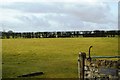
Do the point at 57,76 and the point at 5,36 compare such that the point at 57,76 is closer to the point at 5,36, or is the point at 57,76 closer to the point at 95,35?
the point at 95,35

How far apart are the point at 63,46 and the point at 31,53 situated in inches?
283

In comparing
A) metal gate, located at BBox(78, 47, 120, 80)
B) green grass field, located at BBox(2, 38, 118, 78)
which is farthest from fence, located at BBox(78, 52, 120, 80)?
green grass field, located at BBox(2, 38, 118, 78)

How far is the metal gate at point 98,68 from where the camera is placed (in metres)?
15.3

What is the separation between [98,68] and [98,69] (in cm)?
5

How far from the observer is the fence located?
1535 centimetres

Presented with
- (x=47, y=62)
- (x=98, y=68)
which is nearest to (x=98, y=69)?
(x=98, y=68)

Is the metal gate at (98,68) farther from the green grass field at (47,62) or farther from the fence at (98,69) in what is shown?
the green grass field at (47,62)

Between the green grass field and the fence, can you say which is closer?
the fence

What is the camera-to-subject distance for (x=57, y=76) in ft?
76.0

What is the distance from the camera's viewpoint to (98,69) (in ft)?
52.4

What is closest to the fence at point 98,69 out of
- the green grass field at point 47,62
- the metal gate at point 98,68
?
the metal gate at point 98,68

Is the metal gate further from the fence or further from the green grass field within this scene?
the green grass field

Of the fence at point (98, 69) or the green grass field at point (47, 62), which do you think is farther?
the green grass field at point (47, 62)

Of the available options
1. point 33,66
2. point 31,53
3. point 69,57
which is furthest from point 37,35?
point 33,66
